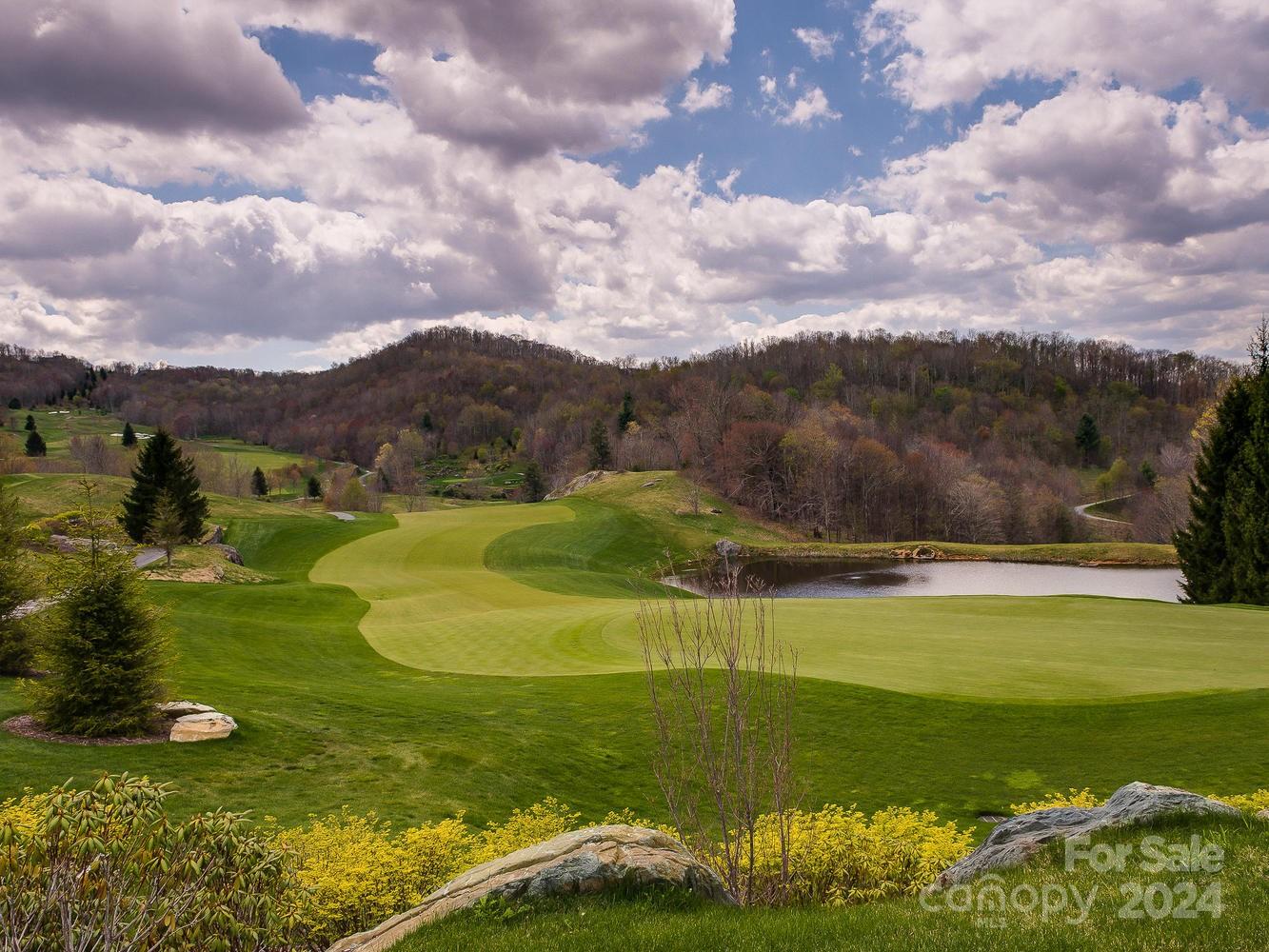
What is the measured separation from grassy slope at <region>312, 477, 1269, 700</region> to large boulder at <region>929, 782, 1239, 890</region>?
816 centimetres

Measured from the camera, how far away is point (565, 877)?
18.9 feet

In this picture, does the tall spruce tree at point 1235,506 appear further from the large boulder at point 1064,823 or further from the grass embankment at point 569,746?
the large boulder at point 1064,823

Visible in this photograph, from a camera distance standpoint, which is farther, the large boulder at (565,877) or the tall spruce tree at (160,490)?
the tall spruce tree at (160,490)

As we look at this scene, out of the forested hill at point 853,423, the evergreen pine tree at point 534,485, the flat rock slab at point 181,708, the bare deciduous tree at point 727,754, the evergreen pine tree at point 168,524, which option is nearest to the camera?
the bare deciduous tree at point 727,754

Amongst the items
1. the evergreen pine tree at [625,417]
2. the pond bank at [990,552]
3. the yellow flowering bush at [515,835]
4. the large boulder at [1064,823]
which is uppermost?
the evergreen pine tree at [625,417]

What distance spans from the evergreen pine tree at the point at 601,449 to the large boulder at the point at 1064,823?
283ft

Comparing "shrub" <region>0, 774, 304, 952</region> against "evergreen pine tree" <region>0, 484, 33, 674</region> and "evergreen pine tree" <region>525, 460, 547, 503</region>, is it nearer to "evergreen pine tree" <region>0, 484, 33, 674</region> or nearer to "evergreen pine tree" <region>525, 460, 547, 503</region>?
"evergreen pine tree" <region>0, 484, 33, 674</region>

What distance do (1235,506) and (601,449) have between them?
228 feet

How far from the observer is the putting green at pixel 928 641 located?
52.3 feet

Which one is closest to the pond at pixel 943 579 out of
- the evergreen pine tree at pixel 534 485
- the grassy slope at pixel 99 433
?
the evergreen pine tree at pixel 534 485

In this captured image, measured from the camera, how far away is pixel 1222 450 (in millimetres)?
32812

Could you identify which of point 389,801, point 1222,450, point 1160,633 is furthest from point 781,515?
point 389,801

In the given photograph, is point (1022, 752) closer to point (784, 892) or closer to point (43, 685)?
point (784, 892)

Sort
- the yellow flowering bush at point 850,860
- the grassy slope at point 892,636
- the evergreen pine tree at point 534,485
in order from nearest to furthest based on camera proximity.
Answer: the yellow flowering bush at point 850,860
the grassy slope at point 892,636
the evergreen pine tree at point 534,485
